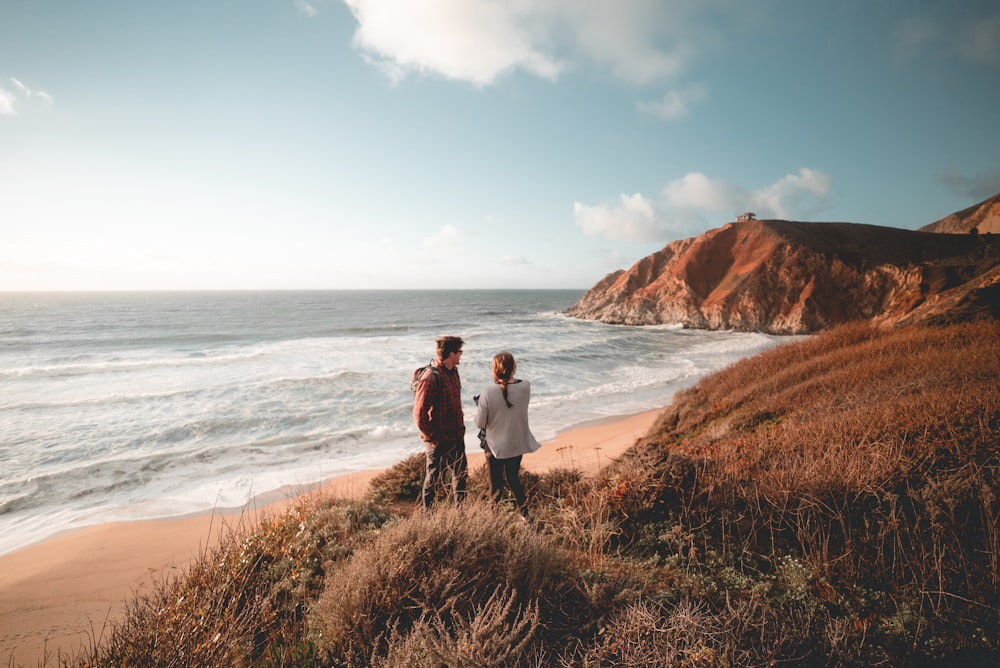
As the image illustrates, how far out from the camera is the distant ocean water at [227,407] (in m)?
8.21

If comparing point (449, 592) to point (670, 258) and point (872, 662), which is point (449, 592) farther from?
point (670, 258)

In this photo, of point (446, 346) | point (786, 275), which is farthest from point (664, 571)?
point (786, 275)

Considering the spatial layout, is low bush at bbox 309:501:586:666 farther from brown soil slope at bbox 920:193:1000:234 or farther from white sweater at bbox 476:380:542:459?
brown soil slope at bbox 920:193:1000:234

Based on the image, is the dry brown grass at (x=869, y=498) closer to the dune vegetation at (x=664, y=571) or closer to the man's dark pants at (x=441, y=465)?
the dune vegetation at (x=664, y=571)

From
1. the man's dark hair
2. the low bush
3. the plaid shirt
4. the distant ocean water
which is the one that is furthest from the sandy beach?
the man's dark hair

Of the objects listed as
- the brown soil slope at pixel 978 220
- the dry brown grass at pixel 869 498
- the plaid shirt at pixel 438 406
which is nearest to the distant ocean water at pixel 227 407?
the plaid shirt at pixel 438 406

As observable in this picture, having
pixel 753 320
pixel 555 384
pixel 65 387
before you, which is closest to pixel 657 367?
pixel 555 384

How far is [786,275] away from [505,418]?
43735mm

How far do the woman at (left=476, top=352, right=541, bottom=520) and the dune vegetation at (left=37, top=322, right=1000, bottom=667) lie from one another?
0.65 meters

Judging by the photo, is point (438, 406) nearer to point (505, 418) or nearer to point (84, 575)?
point (505, 418)

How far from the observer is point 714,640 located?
6.97 ft

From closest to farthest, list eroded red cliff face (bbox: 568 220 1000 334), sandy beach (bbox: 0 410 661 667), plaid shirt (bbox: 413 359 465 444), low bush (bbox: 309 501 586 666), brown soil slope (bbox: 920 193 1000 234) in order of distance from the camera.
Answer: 1. low bush (bbox: 309 501 586 666)
2. sandy beach (bbox: 0 410 661 667)
3. plaid shirt (bbox: 413 359 465 444)
4. eroded red cliff face (bbox: 568 220 1000 334)
5. brown soil slope (bbox: 920 193 1000 234)

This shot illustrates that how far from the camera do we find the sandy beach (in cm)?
419

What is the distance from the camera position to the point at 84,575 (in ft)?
17.9
